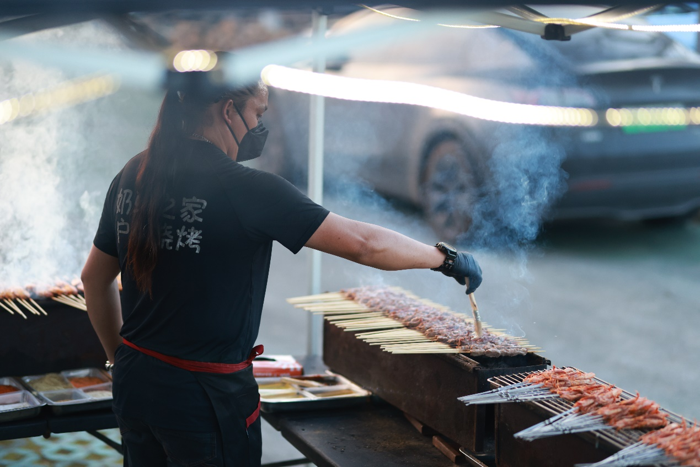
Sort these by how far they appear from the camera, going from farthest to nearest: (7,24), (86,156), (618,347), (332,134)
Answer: (332,134) < (618,347) < (86,156) < (7,24)

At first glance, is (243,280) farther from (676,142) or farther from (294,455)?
(676,142)

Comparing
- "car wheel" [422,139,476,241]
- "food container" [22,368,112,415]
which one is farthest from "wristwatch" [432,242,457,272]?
"car wheel" [422,139,476,241]

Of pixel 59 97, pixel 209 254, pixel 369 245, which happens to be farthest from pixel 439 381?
pixel 59 97

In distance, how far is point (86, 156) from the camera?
4191 millimetres

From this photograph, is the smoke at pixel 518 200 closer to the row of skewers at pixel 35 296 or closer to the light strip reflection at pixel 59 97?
the row of skewers at pixel 35 296

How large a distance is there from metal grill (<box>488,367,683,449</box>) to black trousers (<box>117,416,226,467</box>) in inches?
34.0

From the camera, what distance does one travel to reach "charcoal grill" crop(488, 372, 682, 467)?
1.77 meters

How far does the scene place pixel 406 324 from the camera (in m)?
2.87

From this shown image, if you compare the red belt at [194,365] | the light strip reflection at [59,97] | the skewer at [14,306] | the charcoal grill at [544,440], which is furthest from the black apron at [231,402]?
the light strip reflection at [59,97]

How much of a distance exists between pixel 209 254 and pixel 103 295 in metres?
0.66

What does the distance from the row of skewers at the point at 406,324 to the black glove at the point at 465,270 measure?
10.4 inches

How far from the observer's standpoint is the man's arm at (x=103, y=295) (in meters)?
2.33

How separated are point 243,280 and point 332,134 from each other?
7.61m

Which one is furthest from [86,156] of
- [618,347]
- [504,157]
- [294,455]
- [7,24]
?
[618,347]
